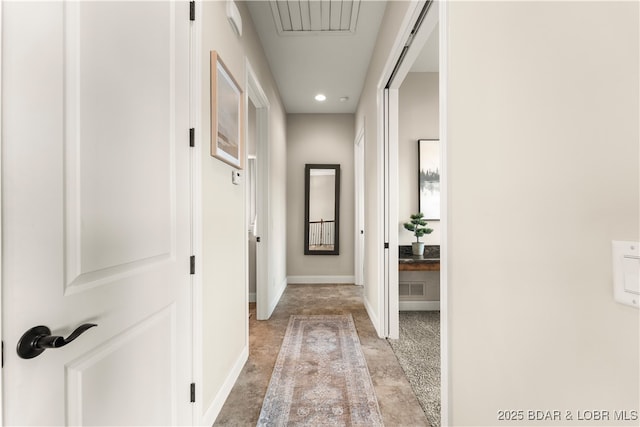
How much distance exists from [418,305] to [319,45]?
3.05 metres

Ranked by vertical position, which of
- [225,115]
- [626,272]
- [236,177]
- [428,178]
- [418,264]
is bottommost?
[418,264]

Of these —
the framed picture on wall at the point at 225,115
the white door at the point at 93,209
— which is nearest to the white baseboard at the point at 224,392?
the white door at the point at 93,209

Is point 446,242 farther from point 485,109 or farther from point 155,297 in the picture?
point 155,297

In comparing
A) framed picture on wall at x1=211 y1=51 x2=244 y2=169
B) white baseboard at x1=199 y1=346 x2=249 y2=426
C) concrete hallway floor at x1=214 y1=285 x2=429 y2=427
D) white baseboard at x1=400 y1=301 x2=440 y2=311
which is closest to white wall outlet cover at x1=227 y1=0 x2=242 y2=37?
framed picture on wall at x1=211 y1=51 x2=244 y2=169

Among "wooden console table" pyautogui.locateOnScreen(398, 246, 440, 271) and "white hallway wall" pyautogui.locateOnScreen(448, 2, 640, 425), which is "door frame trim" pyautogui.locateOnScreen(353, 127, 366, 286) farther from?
"white hallway wall" pyautogui.locateOnScreen(448, 2, 640, 425)

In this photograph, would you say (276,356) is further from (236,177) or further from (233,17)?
(233,17)

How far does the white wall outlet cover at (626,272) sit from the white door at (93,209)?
114 cm

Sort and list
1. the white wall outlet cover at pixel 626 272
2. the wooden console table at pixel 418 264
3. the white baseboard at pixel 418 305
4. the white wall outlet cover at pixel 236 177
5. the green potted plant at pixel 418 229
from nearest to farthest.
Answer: the white wall outlet cover at pixel 626 272
the white wall outlet cover at pixel 236 177
the wooden console table at pixel 418 264
the green potted plant at pixel 418 229
the white baseboard at pixel 418 305

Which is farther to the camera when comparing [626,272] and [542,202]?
[542,202]

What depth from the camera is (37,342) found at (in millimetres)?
608

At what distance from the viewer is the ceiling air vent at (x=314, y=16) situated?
2.34 m

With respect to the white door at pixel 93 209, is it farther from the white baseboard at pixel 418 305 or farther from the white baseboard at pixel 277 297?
the white baseboard at pixel 418 305

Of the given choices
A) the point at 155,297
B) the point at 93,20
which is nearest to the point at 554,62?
the point at 93,20

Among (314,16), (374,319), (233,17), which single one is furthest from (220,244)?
(314,16)
